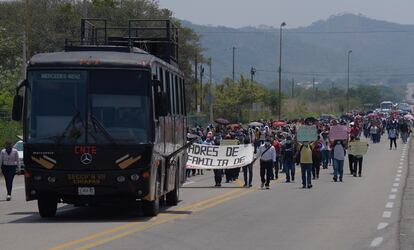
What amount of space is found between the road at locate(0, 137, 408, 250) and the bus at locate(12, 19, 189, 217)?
0.71 metres

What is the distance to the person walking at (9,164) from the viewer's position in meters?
26.8

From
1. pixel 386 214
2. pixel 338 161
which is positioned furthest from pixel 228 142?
pixel 386 214

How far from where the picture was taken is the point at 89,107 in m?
19.1

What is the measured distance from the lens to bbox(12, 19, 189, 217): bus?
18.9 meters

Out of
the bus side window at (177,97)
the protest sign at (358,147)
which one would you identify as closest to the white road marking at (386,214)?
the bus side window at (177,97)

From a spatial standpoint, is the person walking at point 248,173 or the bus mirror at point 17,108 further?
the person walking at point 248,173

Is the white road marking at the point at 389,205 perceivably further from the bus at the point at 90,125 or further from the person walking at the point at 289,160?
the person walking at the point at 289,160

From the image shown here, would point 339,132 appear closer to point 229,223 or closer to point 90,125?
point 229,223

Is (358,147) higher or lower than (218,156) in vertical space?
higher

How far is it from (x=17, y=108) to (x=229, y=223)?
458cm

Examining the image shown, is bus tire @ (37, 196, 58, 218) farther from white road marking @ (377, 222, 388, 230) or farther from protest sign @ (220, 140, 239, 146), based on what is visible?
protest sign @ (220, 140, 239, 146)

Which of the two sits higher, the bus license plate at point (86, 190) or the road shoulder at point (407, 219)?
the bus license plate at point (86, 190)

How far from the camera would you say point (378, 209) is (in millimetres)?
22984

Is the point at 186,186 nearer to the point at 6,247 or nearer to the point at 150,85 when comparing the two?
the point at 150,85
